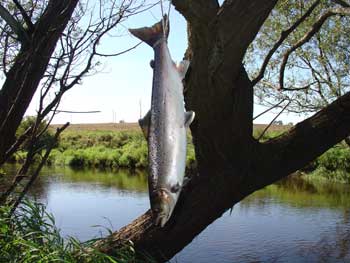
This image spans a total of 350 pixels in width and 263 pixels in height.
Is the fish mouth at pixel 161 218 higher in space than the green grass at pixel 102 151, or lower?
lower

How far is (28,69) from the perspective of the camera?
15.1 ft

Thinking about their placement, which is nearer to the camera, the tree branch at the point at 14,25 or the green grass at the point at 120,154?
the tree branch at the point at 14,25

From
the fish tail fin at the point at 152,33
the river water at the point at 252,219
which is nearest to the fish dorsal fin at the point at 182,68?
the fish tail fin at the point at 152,33

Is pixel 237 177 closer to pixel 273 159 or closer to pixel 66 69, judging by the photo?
pixel 273 159

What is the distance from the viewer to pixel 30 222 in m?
4.92

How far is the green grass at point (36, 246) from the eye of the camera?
418cm

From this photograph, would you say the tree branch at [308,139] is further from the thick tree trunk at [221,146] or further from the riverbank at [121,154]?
the riverbank at [121,154]

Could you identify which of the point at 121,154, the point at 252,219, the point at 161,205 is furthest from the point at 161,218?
the point at 121,154

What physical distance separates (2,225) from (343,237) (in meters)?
11.2

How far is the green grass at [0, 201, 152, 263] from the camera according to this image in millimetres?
4180

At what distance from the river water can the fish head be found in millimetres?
6091

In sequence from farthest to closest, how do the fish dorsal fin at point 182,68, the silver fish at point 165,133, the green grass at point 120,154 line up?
1. the green grass at point 120,154
2. the fish dorsal fin at point 182,68
3. the silver fish at point 165,133

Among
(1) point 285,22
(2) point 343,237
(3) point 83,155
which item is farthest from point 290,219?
(3) point 83,155

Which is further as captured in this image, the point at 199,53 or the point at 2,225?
the point at 2,225
